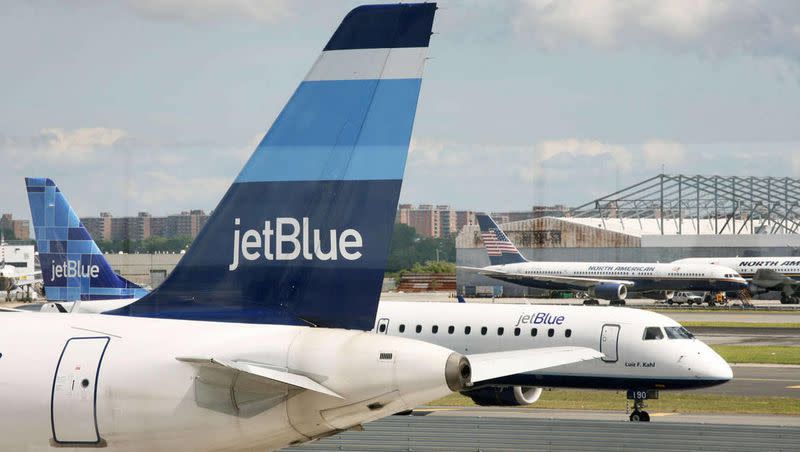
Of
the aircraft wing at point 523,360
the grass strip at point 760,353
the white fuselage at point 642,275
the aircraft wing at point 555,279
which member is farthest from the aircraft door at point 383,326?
the white fuselage at point 642,275

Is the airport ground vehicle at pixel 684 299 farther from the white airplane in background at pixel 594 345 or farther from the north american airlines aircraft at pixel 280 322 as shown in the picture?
the north american airlines aircraft at pixel 280 322

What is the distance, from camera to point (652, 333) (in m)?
32.9

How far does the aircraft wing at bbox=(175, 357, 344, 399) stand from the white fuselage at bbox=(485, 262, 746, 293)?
106 m

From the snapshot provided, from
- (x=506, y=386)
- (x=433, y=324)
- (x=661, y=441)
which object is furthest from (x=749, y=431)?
(x=433, y=324)

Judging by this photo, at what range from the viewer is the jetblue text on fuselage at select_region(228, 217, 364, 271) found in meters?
13.3

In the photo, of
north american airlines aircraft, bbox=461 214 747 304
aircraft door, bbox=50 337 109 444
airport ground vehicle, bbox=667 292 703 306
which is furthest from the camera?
airport ground vehicle, bbox=667 292 703 306

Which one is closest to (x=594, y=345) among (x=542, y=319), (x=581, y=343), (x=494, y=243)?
(x=581, y=343)

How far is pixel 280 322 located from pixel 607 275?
4180 inches

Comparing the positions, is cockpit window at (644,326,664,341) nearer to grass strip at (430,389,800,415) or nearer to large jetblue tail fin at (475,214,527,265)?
grass strip at (430,389,800,415)

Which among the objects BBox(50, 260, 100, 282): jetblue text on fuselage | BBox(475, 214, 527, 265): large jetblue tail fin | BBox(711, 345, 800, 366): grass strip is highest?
BBox(475, 214, 527, 265): large jetblue tail fin

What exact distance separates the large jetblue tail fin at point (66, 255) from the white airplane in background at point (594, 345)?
14.6 m

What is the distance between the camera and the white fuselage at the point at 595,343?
107 ft

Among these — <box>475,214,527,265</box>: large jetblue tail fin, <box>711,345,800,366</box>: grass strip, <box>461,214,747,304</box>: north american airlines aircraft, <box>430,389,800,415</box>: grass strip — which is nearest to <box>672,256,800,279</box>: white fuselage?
<box>461,214,747,304</box>: north american airlines aircraft

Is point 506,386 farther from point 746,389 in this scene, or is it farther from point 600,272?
point 600,272
